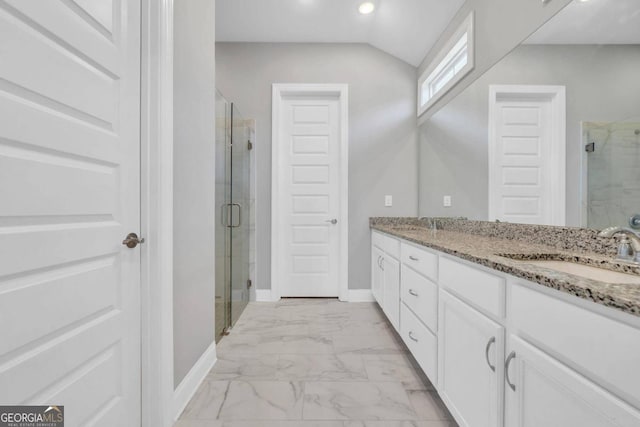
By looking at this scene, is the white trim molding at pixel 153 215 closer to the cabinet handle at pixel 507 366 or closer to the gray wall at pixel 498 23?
the cabinet handle at pixel 507 366

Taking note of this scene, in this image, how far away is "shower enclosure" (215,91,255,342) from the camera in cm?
214

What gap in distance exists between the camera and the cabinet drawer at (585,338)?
22.3 inches

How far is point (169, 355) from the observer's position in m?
1.28

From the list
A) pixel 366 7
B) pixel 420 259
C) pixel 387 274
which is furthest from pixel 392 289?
pixel 366 7

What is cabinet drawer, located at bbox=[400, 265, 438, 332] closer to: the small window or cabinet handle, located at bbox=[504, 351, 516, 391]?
cabinet handle, located at bbox=[504, 351, 516, 391]

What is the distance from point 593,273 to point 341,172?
2.39m

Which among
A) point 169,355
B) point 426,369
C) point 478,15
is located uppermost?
point 478,15

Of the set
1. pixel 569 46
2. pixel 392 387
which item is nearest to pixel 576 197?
pixel 569 46

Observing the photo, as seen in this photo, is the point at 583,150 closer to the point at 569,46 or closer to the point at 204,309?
the point at 569,46

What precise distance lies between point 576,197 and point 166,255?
1861mm

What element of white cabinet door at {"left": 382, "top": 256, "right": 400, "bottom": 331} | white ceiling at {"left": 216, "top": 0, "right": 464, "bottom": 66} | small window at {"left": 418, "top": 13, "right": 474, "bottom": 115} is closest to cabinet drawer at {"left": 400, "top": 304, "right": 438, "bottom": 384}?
white cabinet door at {"left": 382, "top": 256, "right": 400, "bottom": 331}

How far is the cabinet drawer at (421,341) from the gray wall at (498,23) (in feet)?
5.68

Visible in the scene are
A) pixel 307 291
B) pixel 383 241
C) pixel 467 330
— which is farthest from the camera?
pixel 307 291
